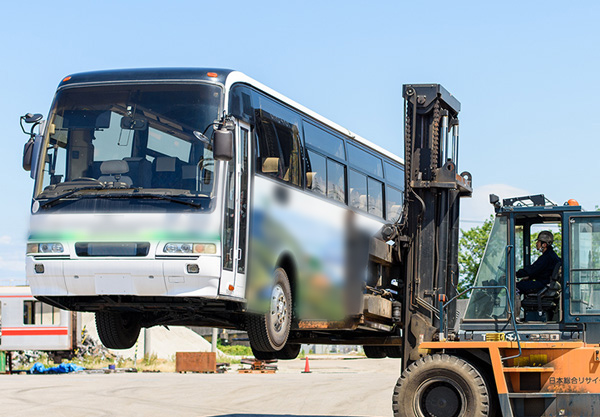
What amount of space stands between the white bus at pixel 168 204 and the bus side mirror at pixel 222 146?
0.5 inches

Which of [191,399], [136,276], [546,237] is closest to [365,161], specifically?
[546,237]

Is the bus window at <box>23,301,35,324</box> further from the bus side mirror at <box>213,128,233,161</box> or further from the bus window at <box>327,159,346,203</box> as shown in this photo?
the bus side mirror at <box>213,128,233,161</box>

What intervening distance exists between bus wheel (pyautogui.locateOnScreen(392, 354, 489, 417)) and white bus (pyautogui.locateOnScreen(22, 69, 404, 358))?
1.64m

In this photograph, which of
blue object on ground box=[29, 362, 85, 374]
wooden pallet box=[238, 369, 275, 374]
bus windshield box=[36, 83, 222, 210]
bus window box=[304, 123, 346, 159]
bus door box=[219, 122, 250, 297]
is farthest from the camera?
wooden pallet box=[238, 369, 275, 374]

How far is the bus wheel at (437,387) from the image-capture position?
11.9 metres

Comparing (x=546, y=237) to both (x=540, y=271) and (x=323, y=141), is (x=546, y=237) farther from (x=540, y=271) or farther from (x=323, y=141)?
(x=323, y=141)

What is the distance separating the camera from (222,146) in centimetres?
1116

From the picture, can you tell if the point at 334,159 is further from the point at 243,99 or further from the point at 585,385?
the point at 585,385

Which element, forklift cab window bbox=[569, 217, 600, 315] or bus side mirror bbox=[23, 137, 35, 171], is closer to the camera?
forklift cab window bbox=[569, 217, 600, 315]

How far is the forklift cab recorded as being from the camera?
1164cm

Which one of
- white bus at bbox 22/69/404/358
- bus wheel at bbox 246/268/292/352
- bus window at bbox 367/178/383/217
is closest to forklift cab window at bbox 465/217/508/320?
white bus at bbox 22/69/404/358

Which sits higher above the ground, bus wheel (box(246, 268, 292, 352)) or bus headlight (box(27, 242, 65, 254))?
bus headlight (box(27, 242, 65, 254))

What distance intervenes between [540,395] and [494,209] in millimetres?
2381

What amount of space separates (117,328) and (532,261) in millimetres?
5768
